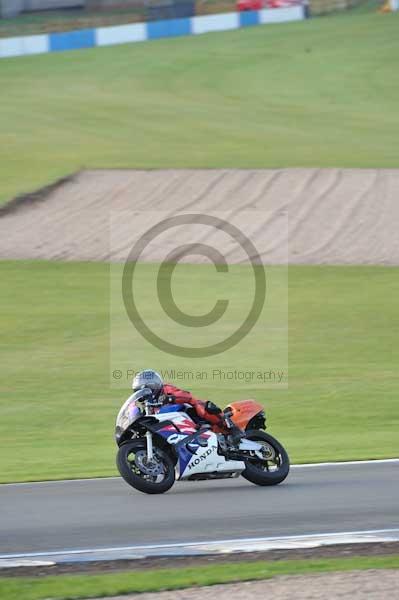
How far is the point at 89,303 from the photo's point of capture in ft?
83.2

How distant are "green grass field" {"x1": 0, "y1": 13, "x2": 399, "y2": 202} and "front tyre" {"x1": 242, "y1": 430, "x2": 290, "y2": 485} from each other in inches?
888

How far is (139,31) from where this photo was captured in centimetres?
5772

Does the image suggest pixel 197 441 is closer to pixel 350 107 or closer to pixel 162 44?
pixel 350 107

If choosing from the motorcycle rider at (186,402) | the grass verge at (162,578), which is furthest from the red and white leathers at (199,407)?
the grass verge at (162,578)

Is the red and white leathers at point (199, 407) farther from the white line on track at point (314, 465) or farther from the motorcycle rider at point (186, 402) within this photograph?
the white line on track at point (314, 465)

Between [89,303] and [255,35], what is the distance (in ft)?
115

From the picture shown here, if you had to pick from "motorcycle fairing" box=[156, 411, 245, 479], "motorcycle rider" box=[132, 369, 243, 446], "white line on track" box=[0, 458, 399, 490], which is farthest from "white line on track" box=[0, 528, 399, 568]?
"white line on track" box=[0, 458, 399, 490]

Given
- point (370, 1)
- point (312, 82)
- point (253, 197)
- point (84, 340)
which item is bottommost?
point (84, 340)

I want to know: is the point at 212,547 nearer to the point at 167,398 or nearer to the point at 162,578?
the point at 162,578

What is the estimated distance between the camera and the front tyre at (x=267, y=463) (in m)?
12.3

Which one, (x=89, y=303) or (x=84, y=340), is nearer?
(x=84, y=340)

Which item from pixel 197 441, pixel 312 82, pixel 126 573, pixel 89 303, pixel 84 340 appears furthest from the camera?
pixel 312 82

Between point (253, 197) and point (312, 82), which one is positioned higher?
point (312, 82)

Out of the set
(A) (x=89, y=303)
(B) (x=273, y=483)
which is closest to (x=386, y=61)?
(A) (x=89, y=303)
